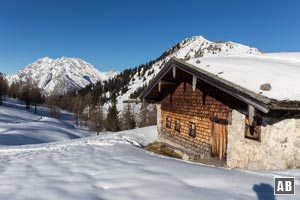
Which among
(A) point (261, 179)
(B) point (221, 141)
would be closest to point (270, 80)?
(B) point (221, 141)

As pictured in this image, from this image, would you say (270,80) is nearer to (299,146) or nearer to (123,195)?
(299,146)

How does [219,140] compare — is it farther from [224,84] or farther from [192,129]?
[224,84]

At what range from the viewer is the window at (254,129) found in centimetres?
922

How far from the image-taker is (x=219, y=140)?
37.9ft

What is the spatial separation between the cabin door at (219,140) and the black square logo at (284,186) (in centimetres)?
573

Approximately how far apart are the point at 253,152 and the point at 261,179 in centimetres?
395

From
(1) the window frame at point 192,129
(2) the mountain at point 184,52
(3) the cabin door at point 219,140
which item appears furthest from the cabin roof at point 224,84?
(2) the mountain at point 184,52

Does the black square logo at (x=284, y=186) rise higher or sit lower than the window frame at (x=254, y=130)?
lower

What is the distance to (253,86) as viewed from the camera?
29.6 feet

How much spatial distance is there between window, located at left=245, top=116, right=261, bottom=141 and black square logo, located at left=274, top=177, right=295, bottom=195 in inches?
155

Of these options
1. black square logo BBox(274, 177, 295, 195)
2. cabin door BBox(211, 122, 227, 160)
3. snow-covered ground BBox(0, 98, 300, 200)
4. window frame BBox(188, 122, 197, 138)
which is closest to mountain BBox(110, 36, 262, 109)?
window frame BBox(188, 122, 197, 138)

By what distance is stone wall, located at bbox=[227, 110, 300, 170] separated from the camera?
842 cm

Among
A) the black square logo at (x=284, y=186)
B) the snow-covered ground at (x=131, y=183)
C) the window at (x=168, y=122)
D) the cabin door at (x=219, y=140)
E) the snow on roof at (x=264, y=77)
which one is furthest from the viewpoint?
the window at (x=168, y=122)

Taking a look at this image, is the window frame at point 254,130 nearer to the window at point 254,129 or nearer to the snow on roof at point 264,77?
the window at point 254,129
